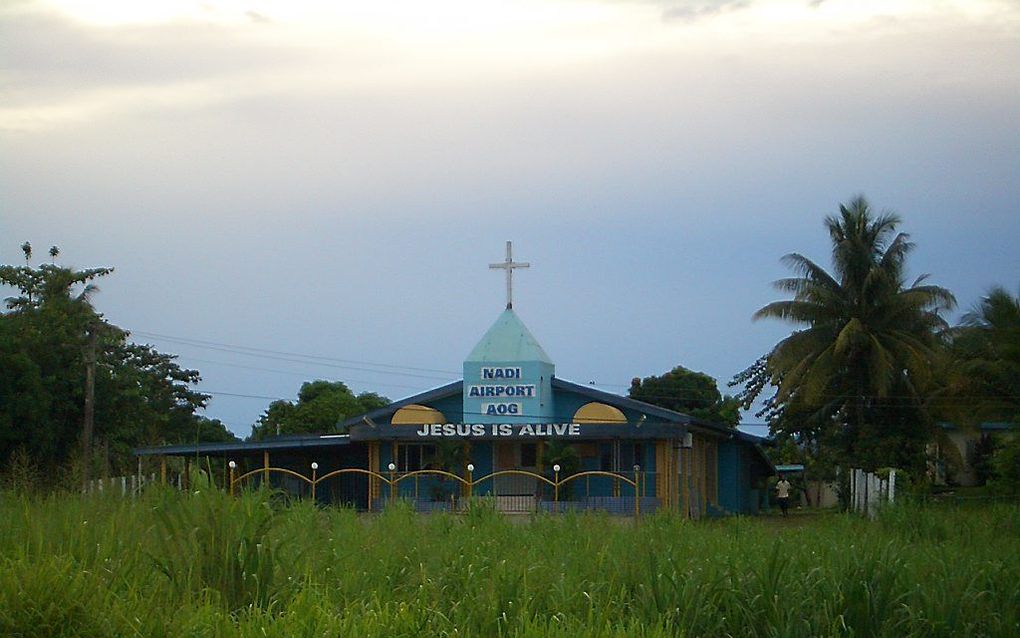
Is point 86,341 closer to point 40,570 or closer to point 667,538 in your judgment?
point 667,538

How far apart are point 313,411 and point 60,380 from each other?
27262mm

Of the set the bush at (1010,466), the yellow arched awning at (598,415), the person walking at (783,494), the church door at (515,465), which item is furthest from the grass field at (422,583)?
the person walking at (783,494)

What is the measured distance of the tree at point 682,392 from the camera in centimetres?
6600

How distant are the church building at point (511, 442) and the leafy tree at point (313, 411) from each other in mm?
25369

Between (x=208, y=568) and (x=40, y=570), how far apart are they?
4.50ft

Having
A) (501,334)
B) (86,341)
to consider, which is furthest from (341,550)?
(86,341)

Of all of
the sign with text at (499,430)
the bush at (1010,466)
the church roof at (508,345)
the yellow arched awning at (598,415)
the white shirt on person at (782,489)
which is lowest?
the white shirt on person at (782,489)

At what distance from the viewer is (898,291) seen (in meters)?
36.9

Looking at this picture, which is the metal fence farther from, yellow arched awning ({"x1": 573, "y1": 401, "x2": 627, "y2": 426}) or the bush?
the bush

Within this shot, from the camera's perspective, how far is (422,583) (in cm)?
1118

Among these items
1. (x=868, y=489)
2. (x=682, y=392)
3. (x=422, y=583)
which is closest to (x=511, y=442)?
(x=868, y=489)

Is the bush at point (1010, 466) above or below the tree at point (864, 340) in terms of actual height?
below

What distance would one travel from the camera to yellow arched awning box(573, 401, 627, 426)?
33.2 m

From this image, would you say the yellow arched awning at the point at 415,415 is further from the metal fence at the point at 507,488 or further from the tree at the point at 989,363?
the tree at the point at 989,363
